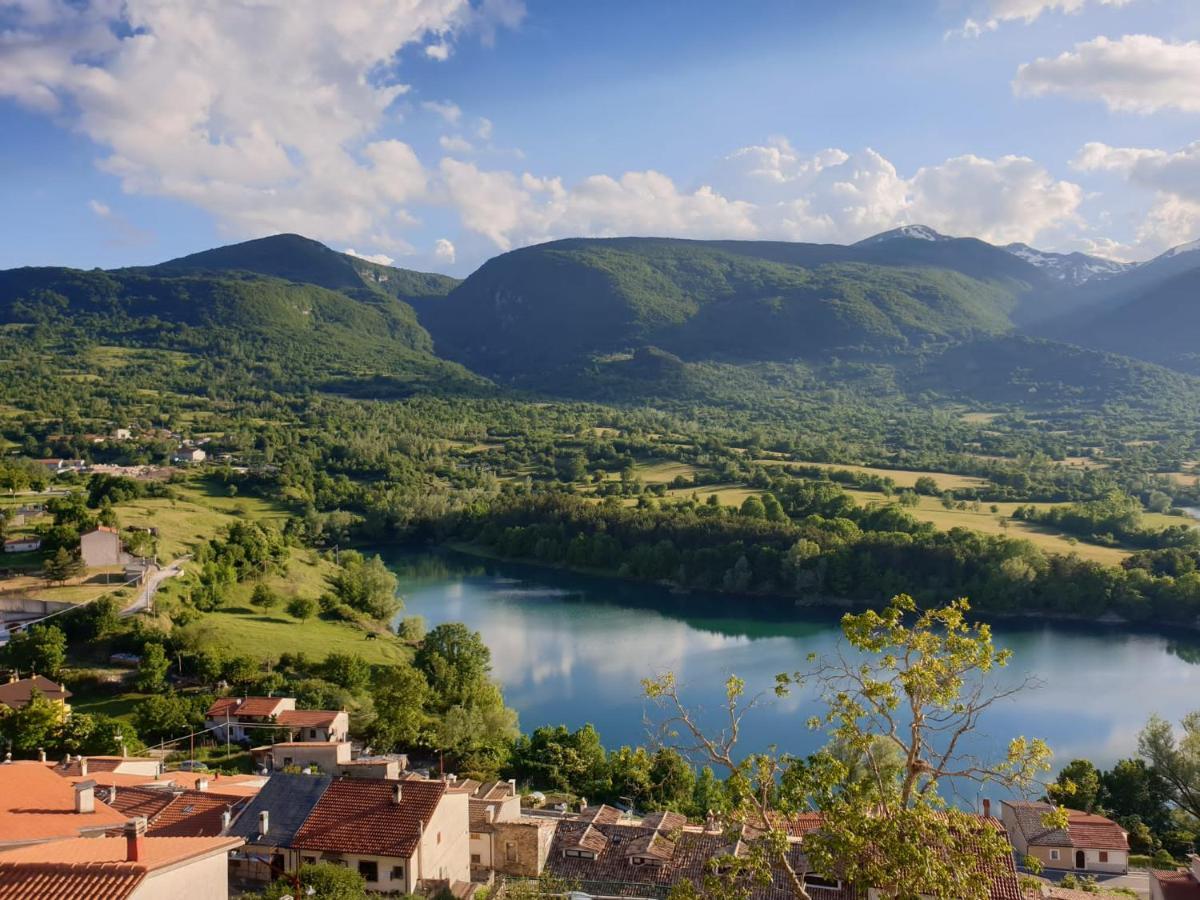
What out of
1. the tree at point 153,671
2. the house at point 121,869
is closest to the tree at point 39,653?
the tree at point 153,671

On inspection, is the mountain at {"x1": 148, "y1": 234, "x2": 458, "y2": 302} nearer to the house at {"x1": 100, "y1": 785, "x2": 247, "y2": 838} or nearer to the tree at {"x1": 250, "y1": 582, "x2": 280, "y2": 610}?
the tree at {"x1": 250, "y1": 582, "x2": 280, "y2": 610}

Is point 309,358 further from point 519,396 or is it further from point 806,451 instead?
point 806,451

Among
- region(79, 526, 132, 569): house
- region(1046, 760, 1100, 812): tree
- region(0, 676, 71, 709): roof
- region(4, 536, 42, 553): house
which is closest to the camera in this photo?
region(1046, 760, 1100, 812): tree

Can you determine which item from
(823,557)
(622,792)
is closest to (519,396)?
(823,557)

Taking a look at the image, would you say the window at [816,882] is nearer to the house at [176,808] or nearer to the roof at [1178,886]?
the roof at [1178,886]

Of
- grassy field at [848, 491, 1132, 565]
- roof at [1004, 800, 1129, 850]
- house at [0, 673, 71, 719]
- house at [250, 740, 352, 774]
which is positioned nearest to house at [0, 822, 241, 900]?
house at [250, 740, 352, 774]

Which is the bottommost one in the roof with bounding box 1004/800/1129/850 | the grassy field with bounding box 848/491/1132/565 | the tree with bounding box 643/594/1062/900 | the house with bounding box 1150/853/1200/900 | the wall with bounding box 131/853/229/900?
the roof with bounding box 1004/800/1129/850

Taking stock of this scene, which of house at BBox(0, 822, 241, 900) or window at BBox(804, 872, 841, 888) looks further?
window at BBox(804, 872, 841, 888)
